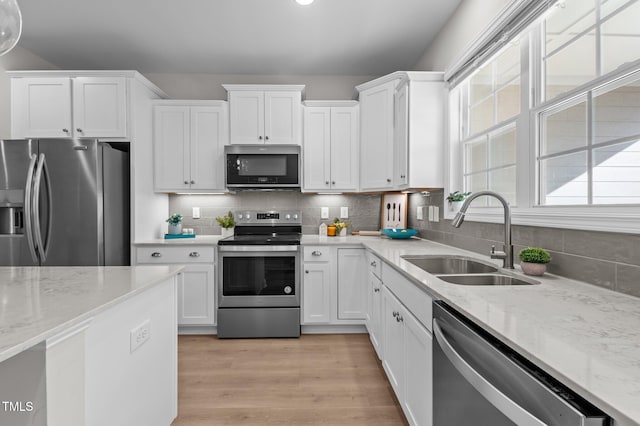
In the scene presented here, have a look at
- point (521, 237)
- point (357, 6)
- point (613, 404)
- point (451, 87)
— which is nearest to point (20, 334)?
point (613, 404)

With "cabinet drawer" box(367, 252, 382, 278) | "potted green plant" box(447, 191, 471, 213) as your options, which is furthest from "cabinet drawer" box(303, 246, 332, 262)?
"potted green plant" box(447, 191, 471, 213)

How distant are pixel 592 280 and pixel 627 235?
24cm

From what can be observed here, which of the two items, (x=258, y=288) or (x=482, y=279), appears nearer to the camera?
(x=482, y=279)

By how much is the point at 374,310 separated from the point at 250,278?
1.18 m

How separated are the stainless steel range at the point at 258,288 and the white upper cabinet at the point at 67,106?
5.09 ft

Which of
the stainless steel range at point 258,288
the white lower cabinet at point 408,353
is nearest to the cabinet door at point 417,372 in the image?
the white lower cabinet at point 408,353

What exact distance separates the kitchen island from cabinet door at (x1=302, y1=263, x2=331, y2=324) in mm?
1518

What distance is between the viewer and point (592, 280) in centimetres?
132

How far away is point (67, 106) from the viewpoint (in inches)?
117

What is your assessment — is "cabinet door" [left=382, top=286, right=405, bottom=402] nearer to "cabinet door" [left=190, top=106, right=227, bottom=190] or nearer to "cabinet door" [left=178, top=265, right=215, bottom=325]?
"cabinet door" [left=178, top=265, right=215, bottom=325]

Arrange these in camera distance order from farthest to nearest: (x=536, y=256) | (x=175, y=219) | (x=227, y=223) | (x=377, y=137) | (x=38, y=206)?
(x=227, y=223), (x=175, y=219), (x=377, y=137), (x=38, y=206), (x=536, y=256)

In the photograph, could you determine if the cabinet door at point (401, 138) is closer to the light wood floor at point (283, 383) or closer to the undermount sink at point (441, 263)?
the undermount sink at point (441, 263)

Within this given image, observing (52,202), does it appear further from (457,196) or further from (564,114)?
(564,114)

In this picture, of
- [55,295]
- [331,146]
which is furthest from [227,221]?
[55,295]
